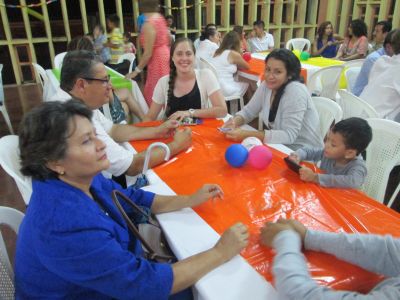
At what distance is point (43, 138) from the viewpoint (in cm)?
89

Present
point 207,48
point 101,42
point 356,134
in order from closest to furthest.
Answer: point 356,134 → point 207,48 → point 101,42

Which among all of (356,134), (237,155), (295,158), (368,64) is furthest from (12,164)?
(368,64)

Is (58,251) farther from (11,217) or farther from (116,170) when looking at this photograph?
(116,170)

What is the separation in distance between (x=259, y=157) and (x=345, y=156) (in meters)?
0.40

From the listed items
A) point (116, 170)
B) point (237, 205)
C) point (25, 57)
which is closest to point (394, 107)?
point (237, 205)

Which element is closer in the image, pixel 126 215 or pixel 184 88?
pixel 126 215

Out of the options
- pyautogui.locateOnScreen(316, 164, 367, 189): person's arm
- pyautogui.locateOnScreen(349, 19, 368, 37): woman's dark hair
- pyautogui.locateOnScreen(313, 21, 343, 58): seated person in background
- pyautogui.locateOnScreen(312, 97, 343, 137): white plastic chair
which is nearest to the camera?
pyautogui.locateOnScreen(316, 164, 367, 189): person's arm

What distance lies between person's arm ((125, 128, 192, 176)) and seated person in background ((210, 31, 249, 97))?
8.44 feet

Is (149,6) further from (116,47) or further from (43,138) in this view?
(43,138)

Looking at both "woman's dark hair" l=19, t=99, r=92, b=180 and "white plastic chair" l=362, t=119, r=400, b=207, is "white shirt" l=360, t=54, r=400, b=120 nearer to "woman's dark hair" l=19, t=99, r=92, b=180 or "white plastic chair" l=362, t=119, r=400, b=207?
"white plastic chair" l=362, t=119, r=400, b=207

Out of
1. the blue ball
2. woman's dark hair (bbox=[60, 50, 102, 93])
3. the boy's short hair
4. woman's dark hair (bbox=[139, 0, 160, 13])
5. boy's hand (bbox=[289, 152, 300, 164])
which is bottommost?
boy's hand (bbox=[289, 152, 300, 164])

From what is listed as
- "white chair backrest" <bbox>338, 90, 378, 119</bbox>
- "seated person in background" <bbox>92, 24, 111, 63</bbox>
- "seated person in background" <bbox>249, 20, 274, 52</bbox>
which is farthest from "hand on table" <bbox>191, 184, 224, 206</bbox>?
"seated person in background" <bbox>249, 20, 274, 52</bbox>

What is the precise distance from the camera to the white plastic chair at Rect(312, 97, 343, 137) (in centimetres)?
200

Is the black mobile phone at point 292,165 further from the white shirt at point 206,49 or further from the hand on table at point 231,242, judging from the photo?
the white shirt at point 206,49
